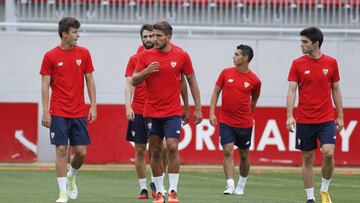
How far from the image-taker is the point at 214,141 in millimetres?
24469

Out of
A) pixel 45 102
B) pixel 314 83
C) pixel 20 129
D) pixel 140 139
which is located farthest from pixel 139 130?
pixel 20 129

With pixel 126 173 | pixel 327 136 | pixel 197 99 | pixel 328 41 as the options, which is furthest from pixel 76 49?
pixel 328 41

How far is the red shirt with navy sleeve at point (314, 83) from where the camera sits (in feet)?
46.5

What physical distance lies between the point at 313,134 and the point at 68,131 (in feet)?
10.3

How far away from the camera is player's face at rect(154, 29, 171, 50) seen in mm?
13539

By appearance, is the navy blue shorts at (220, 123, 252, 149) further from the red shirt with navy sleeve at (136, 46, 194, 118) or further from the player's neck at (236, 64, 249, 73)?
the red shirt with navy sleeve at (136, 46, 194, 118)

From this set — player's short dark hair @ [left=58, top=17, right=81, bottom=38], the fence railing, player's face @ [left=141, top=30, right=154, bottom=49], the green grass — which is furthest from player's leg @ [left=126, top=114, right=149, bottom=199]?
the fence railing

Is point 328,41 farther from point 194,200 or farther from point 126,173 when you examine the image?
point 194,200

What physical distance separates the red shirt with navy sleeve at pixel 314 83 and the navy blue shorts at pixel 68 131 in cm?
274

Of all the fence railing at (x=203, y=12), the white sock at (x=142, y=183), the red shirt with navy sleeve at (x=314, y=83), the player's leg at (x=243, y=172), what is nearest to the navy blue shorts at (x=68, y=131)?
the white sock at (x=142, y=183)

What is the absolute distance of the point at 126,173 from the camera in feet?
71.6

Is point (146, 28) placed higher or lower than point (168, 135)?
higher

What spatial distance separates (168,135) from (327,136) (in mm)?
2104

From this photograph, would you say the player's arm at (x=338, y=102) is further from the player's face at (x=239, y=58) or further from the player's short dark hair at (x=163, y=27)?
the player's face at (x=239, y=58)
